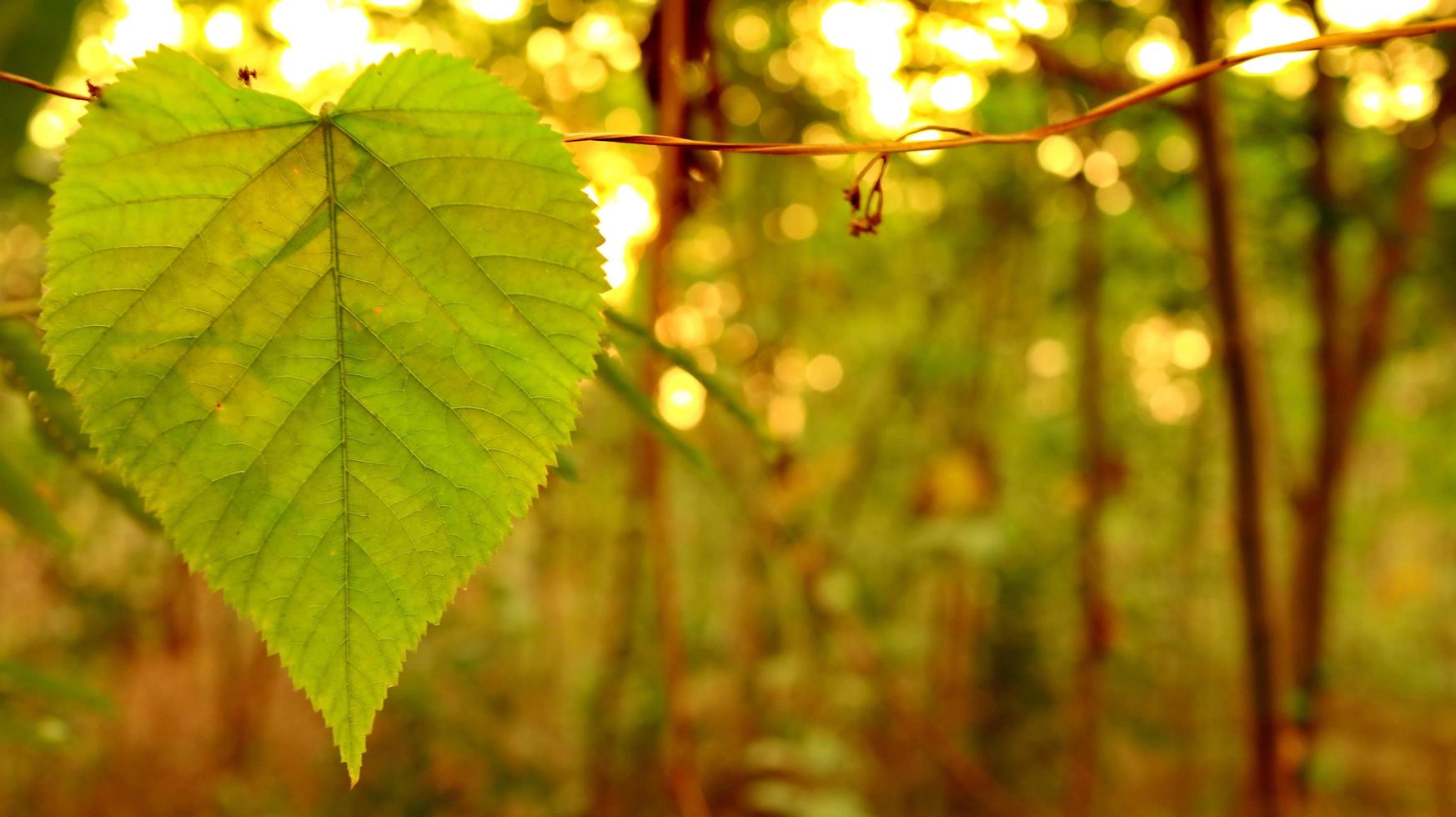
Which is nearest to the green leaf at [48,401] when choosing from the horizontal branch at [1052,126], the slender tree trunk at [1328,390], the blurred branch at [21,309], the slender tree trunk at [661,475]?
the blurred branch at [21,309]

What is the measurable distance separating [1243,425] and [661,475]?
51 cm

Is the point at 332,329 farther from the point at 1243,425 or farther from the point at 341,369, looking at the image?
the point at 1243,425

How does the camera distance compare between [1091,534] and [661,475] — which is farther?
[1091,534]

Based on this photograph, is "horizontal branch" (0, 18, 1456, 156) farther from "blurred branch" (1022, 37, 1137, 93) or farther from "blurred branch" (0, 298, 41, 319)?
"blurred branch" (1022, 37, 1137, 93)

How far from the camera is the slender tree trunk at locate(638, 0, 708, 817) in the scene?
0.55 m

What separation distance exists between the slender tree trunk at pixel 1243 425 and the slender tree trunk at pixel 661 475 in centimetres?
48

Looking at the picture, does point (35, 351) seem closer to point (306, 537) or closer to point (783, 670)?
point (306, 537)

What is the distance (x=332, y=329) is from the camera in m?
0.26

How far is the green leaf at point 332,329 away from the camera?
255mm

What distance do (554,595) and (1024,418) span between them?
203 centimetres

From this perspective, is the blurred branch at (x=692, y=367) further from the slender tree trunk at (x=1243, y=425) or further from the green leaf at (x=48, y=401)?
the slender tree trunk at (x=1243, y=425)

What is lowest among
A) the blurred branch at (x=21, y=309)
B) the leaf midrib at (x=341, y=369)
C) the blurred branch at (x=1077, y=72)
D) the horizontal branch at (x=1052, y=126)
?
the leaf midrib at (x=341, y=369)

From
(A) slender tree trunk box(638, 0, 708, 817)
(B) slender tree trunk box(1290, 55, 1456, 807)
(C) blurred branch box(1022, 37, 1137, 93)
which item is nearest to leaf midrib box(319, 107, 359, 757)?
(A) slender tree trunk box(638, 0, 708, 817)

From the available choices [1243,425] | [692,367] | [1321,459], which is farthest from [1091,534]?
[692,367]
